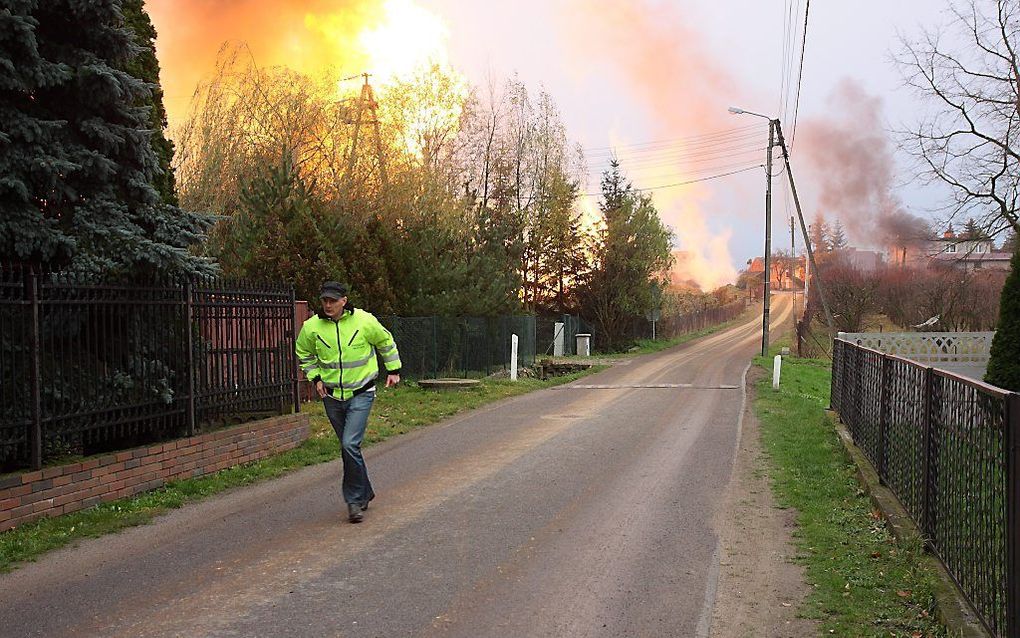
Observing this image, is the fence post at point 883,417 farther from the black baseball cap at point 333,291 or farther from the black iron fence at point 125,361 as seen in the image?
the black iron fence at point 125,361

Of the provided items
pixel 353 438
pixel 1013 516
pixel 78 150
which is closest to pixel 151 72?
pixel 78 150

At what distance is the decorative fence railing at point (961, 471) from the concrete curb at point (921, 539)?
6 cm

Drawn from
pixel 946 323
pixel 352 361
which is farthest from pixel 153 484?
pixel 946 323

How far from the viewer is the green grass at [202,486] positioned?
5933 mm

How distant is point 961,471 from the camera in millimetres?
4555

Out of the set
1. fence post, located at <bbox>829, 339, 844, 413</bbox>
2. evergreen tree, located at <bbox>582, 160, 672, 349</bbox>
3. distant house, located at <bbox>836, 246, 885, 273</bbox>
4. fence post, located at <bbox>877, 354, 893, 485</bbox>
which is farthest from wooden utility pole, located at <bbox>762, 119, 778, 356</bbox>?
fence post, located at <bbox>877, 354, 893, 485</bbox>

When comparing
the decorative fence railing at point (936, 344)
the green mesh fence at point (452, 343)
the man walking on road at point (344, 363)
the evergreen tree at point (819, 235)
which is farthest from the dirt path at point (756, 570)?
the evergreen tree at point (819, 235)

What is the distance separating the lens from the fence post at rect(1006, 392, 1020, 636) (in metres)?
3.51

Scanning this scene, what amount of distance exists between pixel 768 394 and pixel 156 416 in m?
13.7

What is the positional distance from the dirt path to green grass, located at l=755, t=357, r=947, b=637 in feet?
0.34

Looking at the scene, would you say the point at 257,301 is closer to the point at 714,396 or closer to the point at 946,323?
the point at 714,396

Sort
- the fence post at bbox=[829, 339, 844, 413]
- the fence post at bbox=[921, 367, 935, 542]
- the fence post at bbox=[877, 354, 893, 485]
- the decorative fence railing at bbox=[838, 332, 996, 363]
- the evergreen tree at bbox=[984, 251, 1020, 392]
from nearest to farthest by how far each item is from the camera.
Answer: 1. the fence post at bbox=[921, 367, 935, 542]
2. the fence post at bbox=[877, 354, 893, 485]
3. the evergreen tree at bbox=[984, 251, 1020, 392]
4. the fence post at bbox=[829, 339, 844, 413]
5. the decorative fence railing at bbox=[838, 332, 996, 363]

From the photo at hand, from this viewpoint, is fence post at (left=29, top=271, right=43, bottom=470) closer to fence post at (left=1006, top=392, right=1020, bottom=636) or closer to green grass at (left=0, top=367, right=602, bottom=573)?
green grass at (left=0, top=367, right=602, bottom=573)

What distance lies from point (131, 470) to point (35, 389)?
1.16 m
